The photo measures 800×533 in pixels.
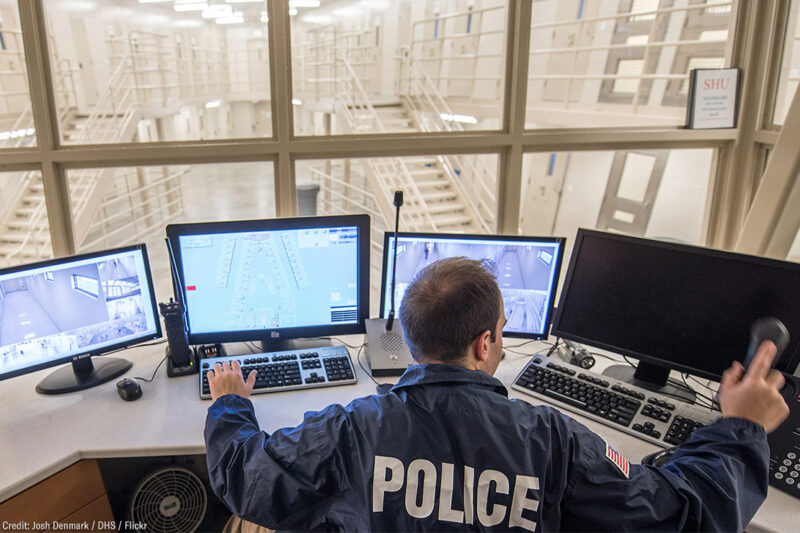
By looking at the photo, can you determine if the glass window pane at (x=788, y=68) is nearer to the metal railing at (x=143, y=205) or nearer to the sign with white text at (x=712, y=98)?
the sign with white text at (x=712, y=98)

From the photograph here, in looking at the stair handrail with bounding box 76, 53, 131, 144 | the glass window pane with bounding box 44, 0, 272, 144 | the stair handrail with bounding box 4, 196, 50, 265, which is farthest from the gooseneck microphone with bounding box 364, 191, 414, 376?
the stair handrail with bounding box 76, 53, 131, 144

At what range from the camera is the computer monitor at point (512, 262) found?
175cm

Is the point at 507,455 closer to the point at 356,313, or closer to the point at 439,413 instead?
the point at 439,413

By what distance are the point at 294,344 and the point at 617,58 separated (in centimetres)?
566

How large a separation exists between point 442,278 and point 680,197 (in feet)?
12.6

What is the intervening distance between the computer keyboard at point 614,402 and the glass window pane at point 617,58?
2.85 metres

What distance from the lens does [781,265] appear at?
139 cm

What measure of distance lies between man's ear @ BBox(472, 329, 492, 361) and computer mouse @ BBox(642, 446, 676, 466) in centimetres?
59

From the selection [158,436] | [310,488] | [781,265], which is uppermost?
[781,265]

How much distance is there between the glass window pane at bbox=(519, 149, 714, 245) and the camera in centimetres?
434

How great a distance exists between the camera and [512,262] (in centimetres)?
177

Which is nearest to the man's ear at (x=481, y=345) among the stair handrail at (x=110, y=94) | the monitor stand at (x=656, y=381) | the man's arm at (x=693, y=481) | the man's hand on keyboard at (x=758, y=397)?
the man's arm at (x=693, y=481)

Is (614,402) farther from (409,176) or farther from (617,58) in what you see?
(617,58)

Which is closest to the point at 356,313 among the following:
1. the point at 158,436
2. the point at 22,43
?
the point at 158,436
